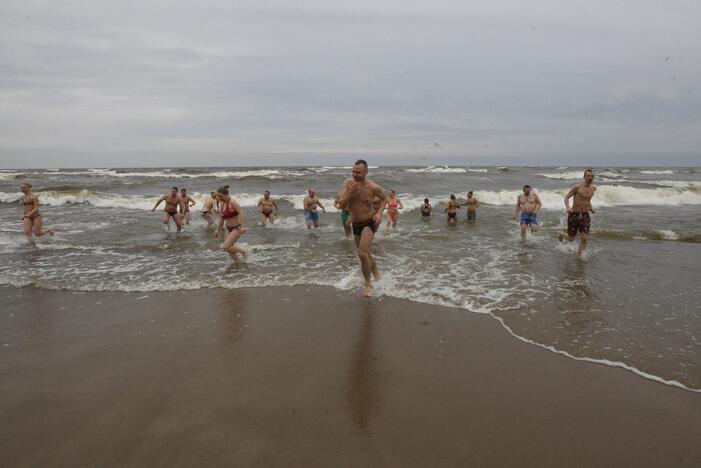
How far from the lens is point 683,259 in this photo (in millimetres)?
8414

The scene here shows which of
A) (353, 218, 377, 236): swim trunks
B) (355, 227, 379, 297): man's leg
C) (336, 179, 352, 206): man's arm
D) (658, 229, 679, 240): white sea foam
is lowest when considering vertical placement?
(658, 229, 679, 240): white sea foam

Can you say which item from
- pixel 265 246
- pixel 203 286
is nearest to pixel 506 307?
pixel 203 286

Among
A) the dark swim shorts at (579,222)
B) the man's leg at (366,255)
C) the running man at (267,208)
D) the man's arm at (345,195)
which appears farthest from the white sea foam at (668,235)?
the running man at (267,208)

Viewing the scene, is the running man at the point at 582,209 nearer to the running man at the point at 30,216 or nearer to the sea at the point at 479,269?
the sea at the point at 479,269

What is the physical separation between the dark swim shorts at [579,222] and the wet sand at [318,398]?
16.3 feet

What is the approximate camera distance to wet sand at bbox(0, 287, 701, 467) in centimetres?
269

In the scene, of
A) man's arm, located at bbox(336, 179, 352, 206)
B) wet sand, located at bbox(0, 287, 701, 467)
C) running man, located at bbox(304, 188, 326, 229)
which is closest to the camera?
wet sand, located at bbox(0, 287, 701, 467)

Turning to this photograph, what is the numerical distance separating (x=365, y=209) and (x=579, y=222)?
5250 mm

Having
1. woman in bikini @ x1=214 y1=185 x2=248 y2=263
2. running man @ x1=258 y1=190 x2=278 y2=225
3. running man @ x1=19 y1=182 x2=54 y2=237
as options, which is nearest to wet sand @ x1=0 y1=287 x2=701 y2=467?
woman in bikini @ x1=214 y1=185 x2=248 y2=263

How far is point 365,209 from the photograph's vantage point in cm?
602

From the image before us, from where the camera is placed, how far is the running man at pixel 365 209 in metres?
5.91

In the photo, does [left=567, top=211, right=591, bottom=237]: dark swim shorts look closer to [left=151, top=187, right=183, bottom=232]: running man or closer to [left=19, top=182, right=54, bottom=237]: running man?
[left=151, top=187, right=183, bottom=232]: running man

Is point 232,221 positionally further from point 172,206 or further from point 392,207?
point 392,207

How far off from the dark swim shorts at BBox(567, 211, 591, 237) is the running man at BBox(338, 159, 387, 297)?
4954mm
